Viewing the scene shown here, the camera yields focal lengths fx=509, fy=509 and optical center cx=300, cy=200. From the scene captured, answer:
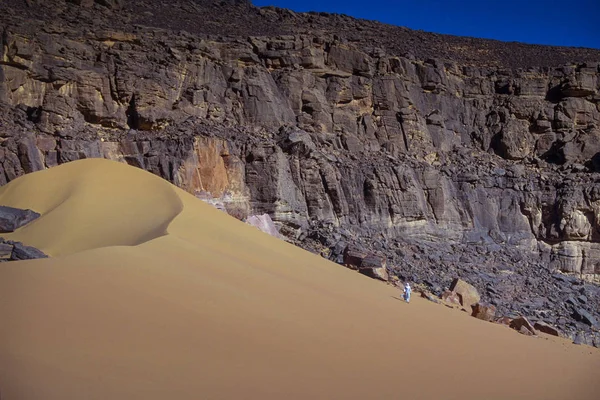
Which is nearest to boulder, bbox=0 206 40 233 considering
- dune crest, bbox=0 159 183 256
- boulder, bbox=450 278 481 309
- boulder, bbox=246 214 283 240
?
dune crest, bbox=0 159 183 256

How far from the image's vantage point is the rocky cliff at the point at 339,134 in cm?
1944

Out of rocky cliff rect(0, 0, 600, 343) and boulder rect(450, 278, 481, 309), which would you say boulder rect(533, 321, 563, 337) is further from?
rocky cliff rect(0, 0, 600, 343)

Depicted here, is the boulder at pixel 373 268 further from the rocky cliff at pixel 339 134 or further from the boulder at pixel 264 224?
the boulder at pixel 264 224

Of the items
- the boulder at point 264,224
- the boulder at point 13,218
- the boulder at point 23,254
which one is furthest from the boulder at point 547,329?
the boulder at point 13,218

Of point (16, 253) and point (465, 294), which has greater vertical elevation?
point (16, 253)

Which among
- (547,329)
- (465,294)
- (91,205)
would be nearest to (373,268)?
(465,294)

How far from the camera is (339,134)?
2608 cm

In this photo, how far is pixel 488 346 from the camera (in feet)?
24.7

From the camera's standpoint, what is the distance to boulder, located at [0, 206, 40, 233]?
397 inches

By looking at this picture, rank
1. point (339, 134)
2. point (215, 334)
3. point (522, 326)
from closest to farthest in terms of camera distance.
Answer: point (215, 334), point (522, 326), point (339, 134)

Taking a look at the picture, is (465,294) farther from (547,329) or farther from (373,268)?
(373,268)

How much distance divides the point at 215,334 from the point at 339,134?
859 inches

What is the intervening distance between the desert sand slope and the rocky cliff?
853cm

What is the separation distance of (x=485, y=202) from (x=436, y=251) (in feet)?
19.1
